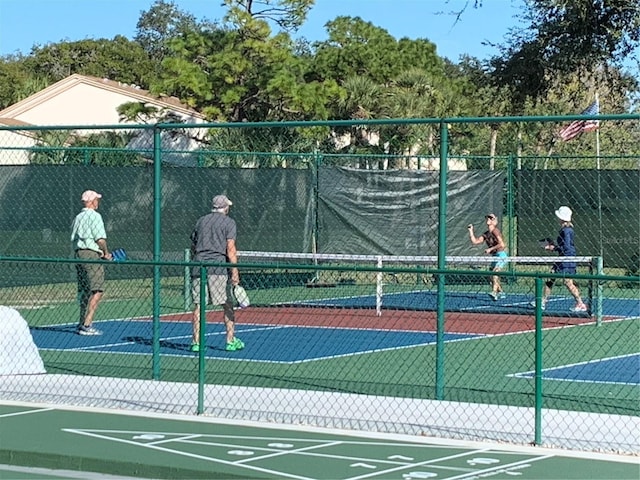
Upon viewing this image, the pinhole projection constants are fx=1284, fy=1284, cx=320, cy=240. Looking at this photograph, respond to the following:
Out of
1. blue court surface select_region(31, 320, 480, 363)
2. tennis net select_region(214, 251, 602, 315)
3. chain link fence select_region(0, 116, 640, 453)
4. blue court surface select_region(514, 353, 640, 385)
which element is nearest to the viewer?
chain link fence select_region(0, 116, 640, 453)

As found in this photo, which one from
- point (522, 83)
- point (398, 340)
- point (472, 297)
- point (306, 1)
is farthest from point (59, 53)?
point (398, 340)

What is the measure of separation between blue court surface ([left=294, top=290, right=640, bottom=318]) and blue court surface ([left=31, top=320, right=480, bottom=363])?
190 cm

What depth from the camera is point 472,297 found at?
21.9 metres

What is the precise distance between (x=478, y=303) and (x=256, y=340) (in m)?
6.05

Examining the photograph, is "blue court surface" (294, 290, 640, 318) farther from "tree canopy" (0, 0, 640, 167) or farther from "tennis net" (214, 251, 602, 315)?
"tree canopy" (0, 0, 640, 167)

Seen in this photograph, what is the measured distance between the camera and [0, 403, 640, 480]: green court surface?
8.90 m

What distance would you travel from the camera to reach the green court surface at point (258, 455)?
8898 mm

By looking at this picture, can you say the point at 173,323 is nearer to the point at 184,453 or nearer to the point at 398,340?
the point at 398,340

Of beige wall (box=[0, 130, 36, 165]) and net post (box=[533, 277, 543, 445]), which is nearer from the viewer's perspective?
net post (box=[533, 277, 543, 445])

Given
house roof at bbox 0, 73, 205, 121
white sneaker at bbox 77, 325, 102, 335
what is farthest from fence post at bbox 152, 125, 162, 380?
house roof at bbox 0, 73, 205, 121

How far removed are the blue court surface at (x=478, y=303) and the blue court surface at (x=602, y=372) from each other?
3.95 meters

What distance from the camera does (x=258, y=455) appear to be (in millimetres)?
9492

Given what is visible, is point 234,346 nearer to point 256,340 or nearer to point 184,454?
point 256,340

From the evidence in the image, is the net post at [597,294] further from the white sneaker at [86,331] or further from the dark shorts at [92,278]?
the white sneaker at [86,331]
